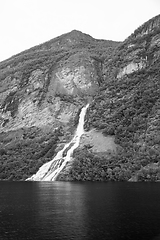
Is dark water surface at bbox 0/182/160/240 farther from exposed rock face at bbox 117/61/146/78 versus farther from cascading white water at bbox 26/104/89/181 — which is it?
exposed rock face at bbox 117/61/146/78

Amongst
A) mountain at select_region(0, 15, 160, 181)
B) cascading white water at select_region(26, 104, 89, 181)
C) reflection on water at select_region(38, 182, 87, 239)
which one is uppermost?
mountain at select_region(0, 15, 160, 181)

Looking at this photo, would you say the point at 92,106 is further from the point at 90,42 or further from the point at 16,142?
the point at 90,42

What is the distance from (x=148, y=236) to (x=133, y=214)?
705 cm

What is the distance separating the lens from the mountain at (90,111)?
7229 centimetres

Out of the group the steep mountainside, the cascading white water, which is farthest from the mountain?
the cascading white water

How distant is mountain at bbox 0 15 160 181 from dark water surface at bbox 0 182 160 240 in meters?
31.7

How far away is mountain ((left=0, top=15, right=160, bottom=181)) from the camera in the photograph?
237 feet

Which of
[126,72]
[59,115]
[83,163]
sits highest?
[126,72]

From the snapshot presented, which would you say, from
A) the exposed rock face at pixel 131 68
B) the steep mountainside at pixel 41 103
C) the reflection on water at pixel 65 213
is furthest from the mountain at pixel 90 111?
the reflection on water at pixel 65 213

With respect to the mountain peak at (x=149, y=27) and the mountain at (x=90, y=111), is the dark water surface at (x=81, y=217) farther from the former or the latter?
the mountain peak at (x=149, y=27)

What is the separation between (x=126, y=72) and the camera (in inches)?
4466

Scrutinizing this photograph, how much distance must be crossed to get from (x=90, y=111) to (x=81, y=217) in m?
75.6

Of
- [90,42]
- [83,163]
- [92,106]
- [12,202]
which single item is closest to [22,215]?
[12,202]

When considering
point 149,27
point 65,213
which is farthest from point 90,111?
point 65,213
